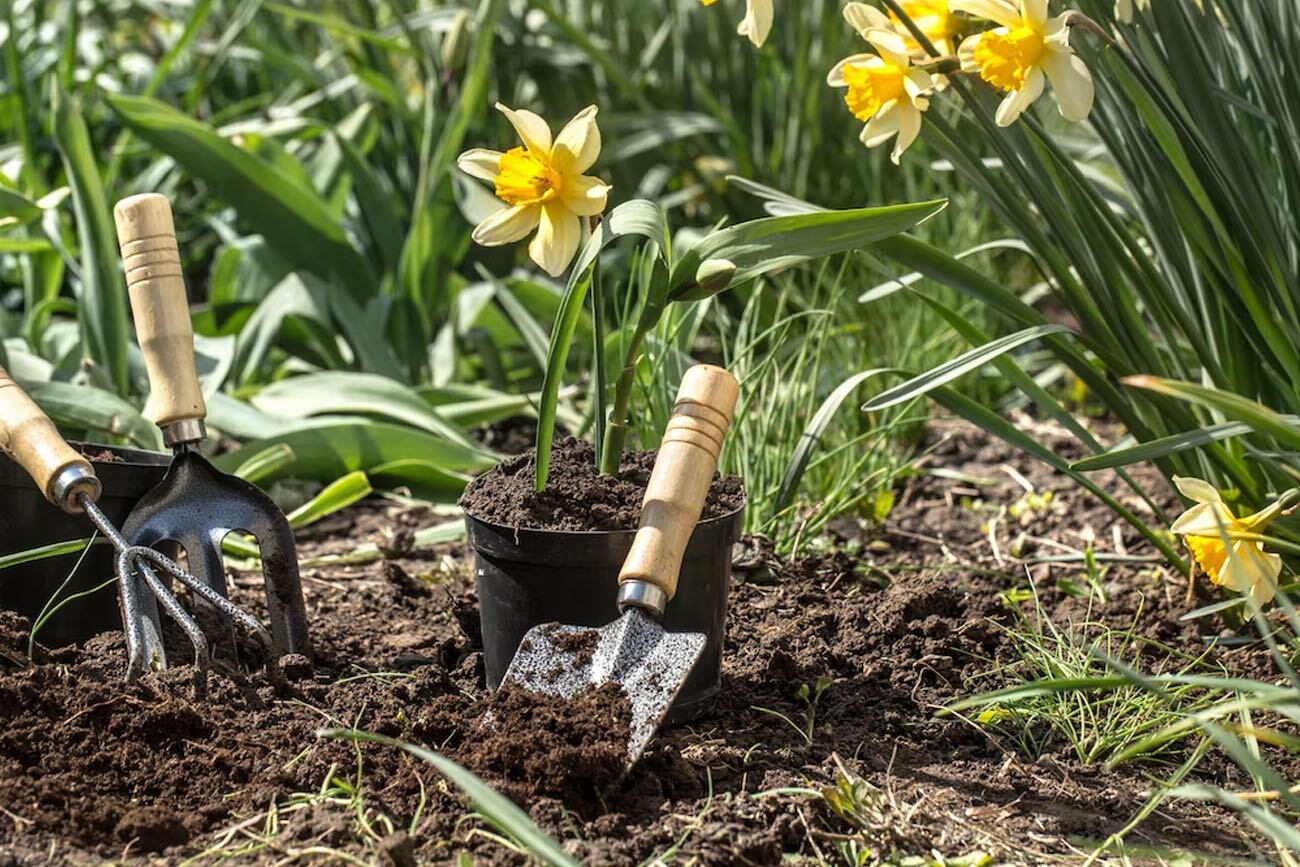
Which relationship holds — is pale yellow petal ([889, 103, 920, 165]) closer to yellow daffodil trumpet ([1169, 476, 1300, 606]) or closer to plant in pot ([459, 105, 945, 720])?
plant in pot ([459, 105, 945, 720])

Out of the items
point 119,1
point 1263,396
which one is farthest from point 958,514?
Result: point 119,1

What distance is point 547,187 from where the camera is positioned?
1559 millimetres

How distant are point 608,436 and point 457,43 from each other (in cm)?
160

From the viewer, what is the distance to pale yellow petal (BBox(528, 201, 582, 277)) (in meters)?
1.57

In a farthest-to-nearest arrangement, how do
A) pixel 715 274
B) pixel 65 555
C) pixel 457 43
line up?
pixel 457 43 < pixel 65 555 < pixel 715 274

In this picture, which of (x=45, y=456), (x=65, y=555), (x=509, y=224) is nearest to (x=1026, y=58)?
(x=509, y=224)

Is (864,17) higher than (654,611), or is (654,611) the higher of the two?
(864,17)

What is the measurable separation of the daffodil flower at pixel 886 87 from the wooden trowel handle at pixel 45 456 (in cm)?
95

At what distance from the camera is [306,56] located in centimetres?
388

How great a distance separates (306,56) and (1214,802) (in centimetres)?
320

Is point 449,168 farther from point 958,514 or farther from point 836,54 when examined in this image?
point 958,514

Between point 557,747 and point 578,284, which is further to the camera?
point 578,284

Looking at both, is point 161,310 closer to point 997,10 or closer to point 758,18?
point 758,18

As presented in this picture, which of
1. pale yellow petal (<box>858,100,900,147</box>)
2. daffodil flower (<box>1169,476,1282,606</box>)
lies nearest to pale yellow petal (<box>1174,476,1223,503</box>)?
daffodil flower (<box>1169,476,1282,606</box>)
